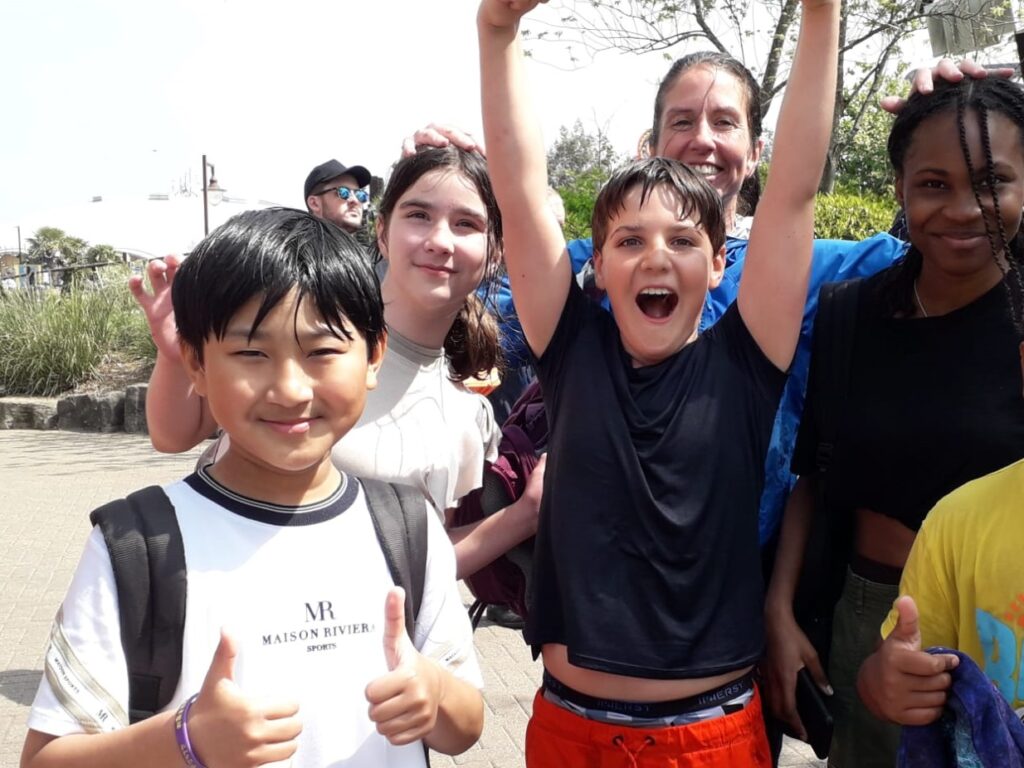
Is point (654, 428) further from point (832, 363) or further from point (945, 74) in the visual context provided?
point (945, 74)

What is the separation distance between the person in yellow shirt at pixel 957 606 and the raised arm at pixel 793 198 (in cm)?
43

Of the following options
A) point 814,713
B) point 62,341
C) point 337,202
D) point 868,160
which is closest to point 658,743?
point 814,713

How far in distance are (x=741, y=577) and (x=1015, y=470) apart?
51cm

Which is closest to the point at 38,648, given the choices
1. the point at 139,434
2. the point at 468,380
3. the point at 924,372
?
the point at 468,380

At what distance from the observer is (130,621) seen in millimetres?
1418

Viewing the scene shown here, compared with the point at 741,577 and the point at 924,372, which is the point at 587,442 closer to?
the point at 741,577

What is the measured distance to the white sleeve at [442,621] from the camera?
1646mm

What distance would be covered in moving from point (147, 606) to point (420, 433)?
2.87 feet

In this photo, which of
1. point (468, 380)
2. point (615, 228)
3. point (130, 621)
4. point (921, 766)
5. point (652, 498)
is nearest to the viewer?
point (130, 621)

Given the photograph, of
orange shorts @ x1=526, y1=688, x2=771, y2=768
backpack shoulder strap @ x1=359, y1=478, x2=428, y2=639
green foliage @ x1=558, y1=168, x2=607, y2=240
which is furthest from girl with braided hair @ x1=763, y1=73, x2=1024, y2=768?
green foliage @ x1=558, y1=168, x2=607, y2=240

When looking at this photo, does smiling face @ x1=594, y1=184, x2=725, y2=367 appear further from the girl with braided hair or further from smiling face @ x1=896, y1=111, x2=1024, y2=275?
smiling face @ x1=896, y1=111, x2=1024, y2=275

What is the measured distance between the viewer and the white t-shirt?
1397mm

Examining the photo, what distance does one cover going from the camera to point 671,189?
6.70ft

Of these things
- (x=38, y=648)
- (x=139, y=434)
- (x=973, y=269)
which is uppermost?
(x=973, y=269)
